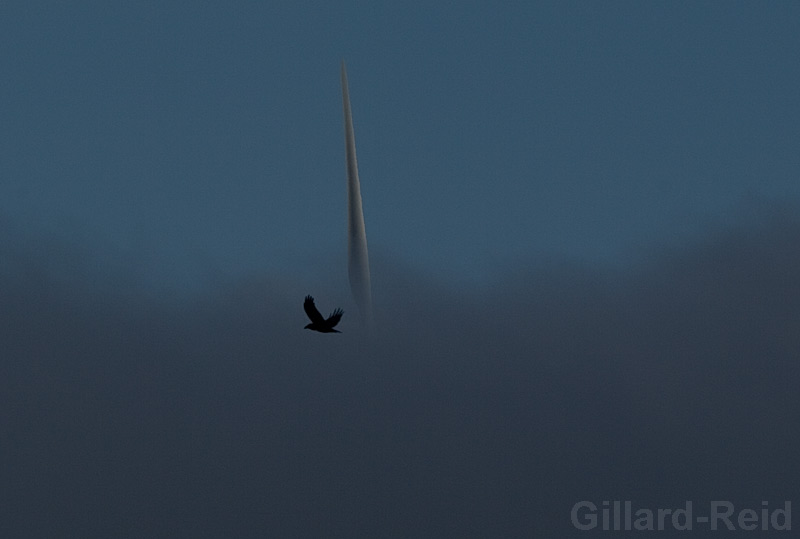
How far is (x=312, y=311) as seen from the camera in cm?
11206

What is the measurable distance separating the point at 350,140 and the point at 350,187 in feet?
18.3

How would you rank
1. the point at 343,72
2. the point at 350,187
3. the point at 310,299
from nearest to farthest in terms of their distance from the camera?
the point at 343,72 < the point at 350,187 < the point at 310,299

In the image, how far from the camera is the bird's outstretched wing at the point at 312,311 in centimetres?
11134

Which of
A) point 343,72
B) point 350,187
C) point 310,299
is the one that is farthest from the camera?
point 310,299

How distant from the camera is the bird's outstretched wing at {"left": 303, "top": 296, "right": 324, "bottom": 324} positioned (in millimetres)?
111338

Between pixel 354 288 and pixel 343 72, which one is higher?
pixel 343 72

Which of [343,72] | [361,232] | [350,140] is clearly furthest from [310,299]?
[343,72]

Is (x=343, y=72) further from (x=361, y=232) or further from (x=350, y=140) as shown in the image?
(x=361, y=232)

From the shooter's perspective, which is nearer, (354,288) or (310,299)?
(354,288)

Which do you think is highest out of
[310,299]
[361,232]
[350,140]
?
[350,140]

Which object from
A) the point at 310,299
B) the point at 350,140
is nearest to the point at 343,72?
the point at 350,140

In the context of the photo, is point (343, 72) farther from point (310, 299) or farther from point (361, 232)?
point (310, 299)

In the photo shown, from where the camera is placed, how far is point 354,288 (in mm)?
98438

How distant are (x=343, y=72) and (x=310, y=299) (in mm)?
30844
